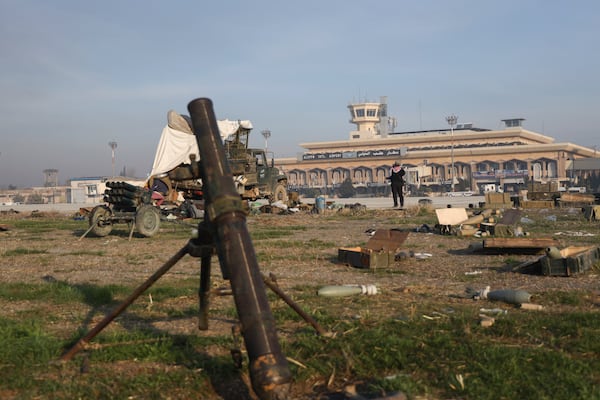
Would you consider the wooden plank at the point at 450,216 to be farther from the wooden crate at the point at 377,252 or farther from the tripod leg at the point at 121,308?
the tripod leg at the point at 121,308

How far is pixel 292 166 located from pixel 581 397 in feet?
419

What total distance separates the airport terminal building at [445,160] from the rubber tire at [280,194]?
69.5 metres

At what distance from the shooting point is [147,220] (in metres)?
15.1

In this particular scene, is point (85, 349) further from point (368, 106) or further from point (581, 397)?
point (368, 106)

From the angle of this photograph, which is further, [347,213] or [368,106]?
[368,106]

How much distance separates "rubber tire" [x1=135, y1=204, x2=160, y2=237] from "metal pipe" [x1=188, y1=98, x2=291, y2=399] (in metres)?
11.3

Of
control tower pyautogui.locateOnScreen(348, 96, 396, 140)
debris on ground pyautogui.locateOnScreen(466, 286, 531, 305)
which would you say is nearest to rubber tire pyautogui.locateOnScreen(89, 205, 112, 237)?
debris on ground pyautogui.locateOnScreen(466, 286, 531, 305)

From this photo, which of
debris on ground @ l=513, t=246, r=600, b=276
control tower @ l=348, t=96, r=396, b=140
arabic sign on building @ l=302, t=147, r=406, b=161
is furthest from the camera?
control tower @ l=348, t=96, r=396, b=140

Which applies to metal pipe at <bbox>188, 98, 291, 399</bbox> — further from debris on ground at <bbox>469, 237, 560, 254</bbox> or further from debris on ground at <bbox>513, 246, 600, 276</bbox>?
debris on ground at <bbox>469, 237, 560, 254</bbox>

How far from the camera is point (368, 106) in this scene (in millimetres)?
157875

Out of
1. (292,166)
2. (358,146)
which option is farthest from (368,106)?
(292,166)

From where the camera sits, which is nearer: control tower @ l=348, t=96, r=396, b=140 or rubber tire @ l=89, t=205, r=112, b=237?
rubber tire @ l=89, t=205, r=112, b=237

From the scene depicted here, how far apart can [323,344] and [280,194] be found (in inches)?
1005

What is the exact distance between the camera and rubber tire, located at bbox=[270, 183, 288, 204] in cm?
2944
